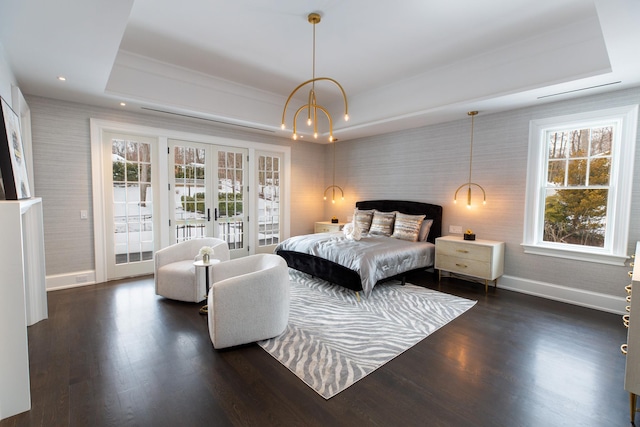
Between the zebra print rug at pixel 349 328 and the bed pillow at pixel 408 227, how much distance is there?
0.88 metres

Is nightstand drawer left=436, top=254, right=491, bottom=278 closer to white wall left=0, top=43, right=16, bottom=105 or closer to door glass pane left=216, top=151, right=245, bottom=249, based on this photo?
door glass pane left=216, top=151, right=245, bottom=249

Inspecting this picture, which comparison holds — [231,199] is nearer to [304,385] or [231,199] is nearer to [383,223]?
[383,223]

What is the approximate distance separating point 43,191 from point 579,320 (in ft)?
22.3

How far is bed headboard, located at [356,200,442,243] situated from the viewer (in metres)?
5.05

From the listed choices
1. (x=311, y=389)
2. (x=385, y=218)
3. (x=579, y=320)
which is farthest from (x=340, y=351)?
(x=385, y=218)

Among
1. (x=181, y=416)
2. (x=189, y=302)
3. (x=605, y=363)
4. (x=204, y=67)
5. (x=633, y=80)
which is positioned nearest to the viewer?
(x=181, y=416)

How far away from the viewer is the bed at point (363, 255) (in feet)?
12.4

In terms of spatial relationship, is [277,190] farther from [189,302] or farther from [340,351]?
[340,351]

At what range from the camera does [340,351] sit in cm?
259

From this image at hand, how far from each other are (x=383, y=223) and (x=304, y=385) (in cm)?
363

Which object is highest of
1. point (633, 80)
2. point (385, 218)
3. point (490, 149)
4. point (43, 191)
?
point (633, 80)

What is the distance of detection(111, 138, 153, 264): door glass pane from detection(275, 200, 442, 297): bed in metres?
2.18

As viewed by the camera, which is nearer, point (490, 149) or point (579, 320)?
point (579, 320)

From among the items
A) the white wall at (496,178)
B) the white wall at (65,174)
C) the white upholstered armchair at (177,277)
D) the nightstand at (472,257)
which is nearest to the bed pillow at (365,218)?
the white wall at (496,178)
